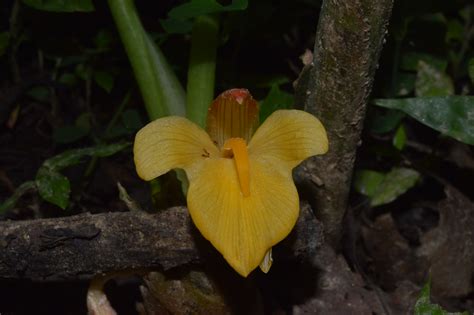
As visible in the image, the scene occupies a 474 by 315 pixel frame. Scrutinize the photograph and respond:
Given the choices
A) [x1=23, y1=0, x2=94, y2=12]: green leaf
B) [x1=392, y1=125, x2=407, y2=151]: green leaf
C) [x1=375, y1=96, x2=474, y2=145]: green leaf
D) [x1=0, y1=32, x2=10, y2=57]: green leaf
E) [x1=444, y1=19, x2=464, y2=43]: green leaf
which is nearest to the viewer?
[x1=375, y1=96, x2=474, y2=145]: green leaf

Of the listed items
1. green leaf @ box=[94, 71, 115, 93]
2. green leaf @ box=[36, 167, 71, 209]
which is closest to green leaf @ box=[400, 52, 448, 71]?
green leaf @ box=[94, 71, 115, 93]

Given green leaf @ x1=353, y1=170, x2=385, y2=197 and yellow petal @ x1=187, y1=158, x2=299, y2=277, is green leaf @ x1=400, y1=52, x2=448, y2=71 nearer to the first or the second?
green leaf @ x1=353, y1=170, x2=385, y2=197

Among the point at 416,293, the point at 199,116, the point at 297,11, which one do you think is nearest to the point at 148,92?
the point at 199,116

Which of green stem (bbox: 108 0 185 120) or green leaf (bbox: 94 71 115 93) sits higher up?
green stem (bbox: 108 0 185 120)

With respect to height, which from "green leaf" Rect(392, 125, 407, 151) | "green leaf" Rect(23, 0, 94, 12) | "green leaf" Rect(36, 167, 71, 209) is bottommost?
"green leaf" Rect(36, 167, 71, 209)

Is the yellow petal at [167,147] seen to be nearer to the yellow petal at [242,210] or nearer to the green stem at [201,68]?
the yellow petal at [242,210]

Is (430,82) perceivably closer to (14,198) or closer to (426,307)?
(426,307)

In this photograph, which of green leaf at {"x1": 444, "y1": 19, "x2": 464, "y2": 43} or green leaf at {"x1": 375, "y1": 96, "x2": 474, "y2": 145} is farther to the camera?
green leaf at {"x1": 444, "y1": 19, "x2": 464, "y2": 43}

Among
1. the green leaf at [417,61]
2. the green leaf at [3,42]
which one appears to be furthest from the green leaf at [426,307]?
the green leaf at [3,42]
